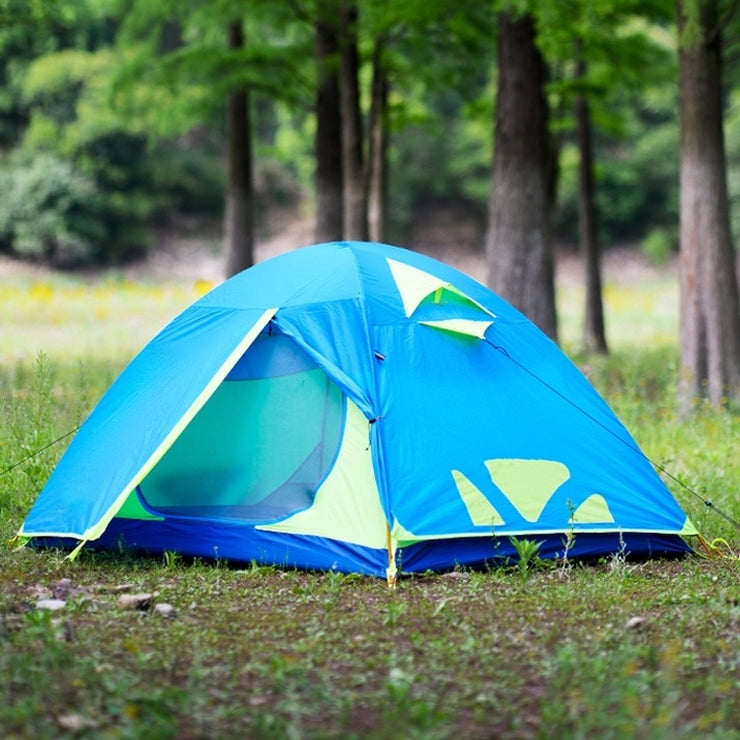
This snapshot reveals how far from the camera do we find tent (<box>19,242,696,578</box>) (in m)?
5.53

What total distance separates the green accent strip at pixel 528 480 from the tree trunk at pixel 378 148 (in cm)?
1029

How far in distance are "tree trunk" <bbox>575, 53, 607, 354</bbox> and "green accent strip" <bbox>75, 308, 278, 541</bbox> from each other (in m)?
10.9

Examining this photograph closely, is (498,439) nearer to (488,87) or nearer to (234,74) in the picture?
(234,74)

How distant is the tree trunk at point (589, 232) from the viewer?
16359 millimetres

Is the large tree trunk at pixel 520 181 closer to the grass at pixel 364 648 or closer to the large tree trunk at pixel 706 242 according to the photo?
the large tree trunk at pixel 706 242

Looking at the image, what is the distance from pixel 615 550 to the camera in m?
5.75

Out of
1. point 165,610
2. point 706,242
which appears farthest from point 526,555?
point 706,242

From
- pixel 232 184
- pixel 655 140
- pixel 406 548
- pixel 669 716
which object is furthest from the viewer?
pixel 655 140

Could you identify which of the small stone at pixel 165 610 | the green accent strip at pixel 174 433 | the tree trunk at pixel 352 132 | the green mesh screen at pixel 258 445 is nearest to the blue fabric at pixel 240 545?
the green mesh screen at pixel 258 445

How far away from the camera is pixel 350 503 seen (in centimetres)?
562

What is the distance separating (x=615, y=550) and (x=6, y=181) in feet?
97.9

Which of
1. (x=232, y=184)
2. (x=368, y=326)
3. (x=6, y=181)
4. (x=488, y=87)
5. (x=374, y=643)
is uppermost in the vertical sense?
(x=488, y=87)

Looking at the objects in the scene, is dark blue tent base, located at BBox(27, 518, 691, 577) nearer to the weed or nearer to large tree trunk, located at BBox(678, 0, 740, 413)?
the weed

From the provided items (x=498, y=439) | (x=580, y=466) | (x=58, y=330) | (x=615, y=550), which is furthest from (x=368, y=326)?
(x=58, y=330)
